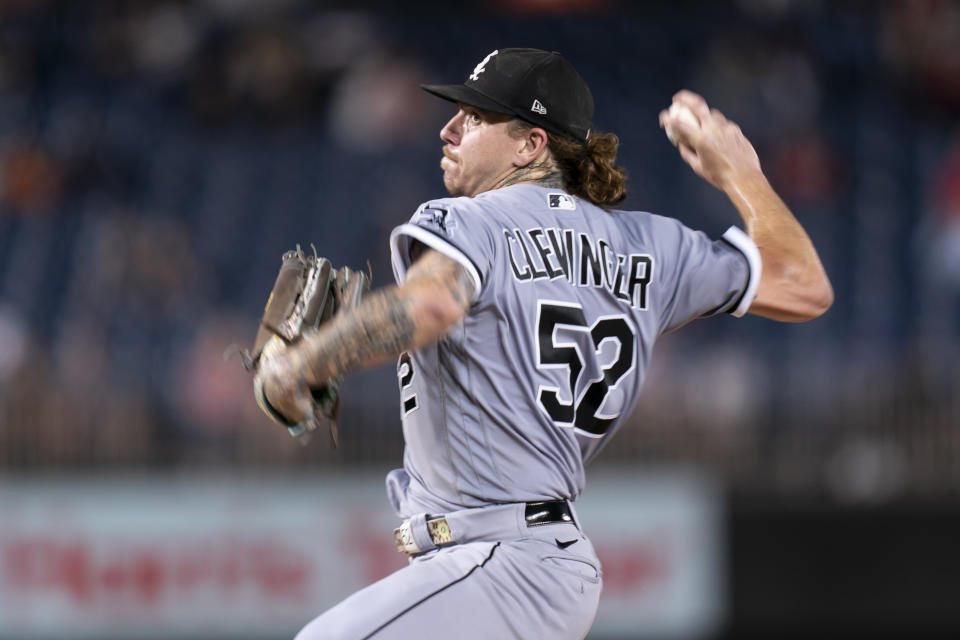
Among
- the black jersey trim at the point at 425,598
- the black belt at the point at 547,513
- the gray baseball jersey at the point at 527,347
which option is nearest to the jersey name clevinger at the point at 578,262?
the gray baseball jersey at the point at 527,347

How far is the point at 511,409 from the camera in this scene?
3.27m

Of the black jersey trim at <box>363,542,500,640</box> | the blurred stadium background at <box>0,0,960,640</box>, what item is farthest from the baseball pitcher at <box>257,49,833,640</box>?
the blurred stadium background at <box>0,0,960,640</box>

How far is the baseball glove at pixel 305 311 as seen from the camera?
10.4 ft

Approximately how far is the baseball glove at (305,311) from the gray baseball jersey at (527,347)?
15 centimetres

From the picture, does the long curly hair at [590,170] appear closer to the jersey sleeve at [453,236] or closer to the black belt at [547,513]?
the jersey sleeve at [453,236]

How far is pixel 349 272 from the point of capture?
337 cm

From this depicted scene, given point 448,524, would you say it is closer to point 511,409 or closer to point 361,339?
point 511,409

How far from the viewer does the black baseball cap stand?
350cm

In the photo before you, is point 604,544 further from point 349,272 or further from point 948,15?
point 948,15

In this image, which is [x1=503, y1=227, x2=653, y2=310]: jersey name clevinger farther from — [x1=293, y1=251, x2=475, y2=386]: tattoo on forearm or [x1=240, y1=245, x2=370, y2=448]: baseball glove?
[x1=240, y1=245, x2=370, y2=448]: baseball glove

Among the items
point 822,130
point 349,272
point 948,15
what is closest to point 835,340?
point 822,130

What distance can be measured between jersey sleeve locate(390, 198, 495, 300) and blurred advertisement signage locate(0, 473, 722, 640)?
213 inches

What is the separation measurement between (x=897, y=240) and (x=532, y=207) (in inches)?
345

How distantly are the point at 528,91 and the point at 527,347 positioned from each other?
70cm
